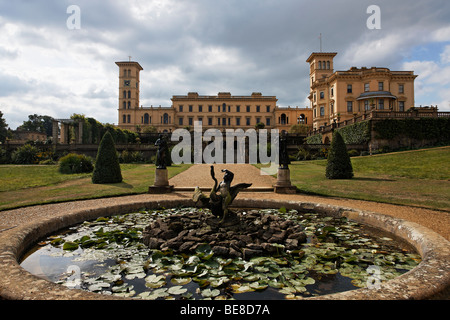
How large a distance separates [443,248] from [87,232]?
5.06m

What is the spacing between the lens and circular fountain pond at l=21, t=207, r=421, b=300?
8.45ft

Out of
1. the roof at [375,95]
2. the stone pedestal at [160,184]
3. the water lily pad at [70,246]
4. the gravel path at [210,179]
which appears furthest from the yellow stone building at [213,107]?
the water lily pad at [70,246]

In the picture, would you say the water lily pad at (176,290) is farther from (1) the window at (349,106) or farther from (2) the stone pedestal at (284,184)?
(1) the window at (349,106)

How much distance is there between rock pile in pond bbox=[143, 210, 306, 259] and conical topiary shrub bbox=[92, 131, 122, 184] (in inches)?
313

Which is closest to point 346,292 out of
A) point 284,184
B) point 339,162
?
point 284,184

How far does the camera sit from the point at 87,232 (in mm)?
4465

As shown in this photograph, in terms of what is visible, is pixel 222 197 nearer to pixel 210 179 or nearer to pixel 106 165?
pixel 210 179

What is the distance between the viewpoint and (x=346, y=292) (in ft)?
6.31

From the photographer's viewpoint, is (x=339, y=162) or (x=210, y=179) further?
(x=210, y=179)

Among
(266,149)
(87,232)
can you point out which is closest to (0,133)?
(266,149)

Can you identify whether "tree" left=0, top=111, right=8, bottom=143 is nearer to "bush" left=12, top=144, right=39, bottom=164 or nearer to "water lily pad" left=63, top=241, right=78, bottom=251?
"bush" left=12, top=144, right=39, bottom=164

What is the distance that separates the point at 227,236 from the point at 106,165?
9471 mm

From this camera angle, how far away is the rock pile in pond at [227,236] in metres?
3.47
